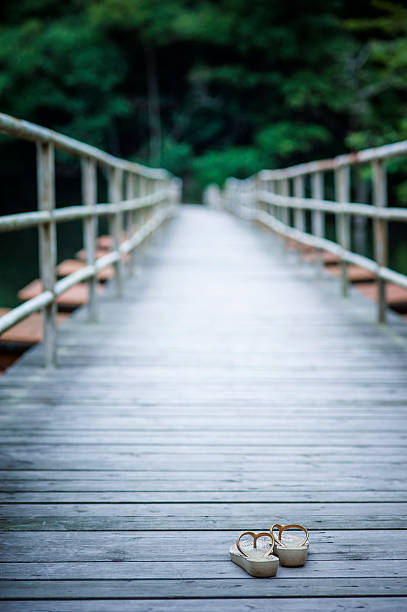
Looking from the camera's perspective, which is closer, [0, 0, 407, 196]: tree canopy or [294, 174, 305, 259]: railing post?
[294, 174, 305, 259]: railing post

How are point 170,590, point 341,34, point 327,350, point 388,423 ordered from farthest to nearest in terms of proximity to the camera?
point 341,34, point 327,350, point 388,423, point 170,590

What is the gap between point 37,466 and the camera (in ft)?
6.34

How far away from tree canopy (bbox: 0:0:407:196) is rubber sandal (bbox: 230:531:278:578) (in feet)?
74.1

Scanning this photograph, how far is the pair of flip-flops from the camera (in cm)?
138

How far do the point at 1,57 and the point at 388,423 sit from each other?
27.4m

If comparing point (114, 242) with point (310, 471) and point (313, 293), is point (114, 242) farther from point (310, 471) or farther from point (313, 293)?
point (310, 471)

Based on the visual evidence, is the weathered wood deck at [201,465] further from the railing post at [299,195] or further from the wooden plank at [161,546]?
the railing post at [299,195]

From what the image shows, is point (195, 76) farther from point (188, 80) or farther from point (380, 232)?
point (380, 232)

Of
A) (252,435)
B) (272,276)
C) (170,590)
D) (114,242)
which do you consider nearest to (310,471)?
(252,435)

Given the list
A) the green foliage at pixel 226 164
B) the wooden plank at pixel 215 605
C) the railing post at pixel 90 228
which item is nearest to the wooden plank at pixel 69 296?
the railing post at pixel 90 228

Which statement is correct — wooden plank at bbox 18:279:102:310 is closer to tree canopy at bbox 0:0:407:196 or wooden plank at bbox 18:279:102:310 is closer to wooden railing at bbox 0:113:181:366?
wooden railing at bbox 0:113:181:366

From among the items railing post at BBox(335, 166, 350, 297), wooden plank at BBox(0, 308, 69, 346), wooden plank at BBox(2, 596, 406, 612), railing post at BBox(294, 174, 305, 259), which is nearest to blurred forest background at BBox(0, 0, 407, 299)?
railing post at BBox(294, 174, 305, 259)

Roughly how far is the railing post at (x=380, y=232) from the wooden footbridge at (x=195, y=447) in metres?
0.01

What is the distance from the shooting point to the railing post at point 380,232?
3867mm
